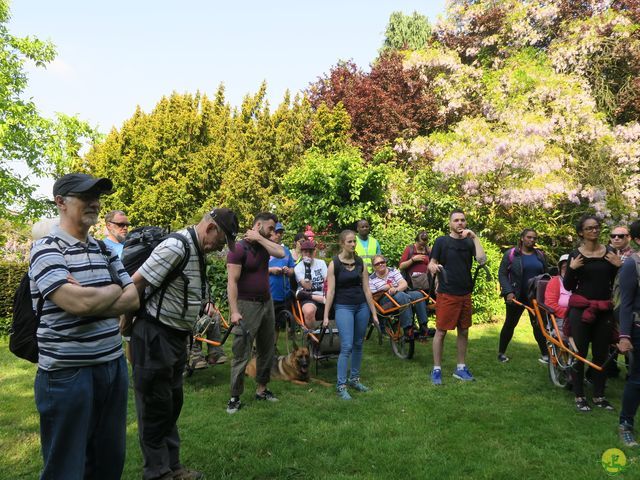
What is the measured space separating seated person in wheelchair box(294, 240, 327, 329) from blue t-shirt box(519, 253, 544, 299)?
8.85 feet

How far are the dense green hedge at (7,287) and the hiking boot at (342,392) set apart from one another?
7.22 meters

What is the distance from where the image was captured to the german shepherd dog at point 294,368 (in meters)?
5.90

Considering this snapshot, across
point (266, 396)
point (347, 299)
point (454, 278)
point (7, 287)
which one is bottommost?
point (266, 396)

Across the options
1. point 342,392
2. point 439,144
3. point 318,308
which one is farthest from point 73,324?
point 439,144

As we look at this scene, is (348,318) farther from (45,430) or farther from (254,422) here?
(45,430)

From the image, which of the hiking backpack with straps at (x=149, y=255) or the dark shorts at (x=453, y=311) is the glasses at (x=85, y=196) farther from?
the dark shorts at (x=453, y=311)

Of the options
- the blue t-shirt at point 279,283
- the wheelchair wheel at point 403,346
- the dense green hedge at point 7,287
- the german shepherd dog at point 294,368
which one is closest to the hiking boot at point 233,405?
the german shepherd dog at point 294,368

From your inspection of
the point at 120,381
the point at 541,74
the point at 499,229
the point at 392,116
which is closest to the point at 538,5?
the point at 541,74

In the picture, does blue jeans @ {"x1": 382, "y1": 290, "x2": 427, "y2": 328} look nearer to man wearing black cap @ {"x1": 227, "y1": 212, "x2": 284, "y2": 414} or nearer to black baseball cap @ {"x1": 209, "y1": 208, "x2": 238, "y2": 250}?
man wearing black cap @ {"x1": 227, "y1": 212, "x2": 284, "y2": 414}

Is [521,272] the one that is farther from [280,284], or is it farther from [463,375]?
[280,284]

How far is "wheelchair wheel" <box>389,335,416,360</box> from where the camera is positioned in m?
6.93

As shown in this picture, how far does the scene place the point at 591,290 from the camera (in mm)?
4605

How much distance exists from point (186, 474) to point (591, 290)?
389 centimetres

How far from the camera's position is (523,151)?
1241cm
